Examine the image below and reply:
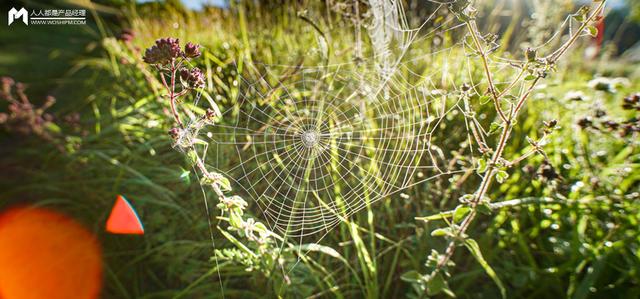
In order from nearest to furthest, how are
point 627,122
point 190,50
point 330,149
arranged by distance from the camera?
point 190,50 → point 627,122 → point 330,149

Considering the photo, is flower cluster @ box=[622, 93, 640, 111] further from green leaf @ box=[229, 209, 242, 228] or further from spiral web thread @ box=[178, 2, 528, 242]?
green leaf @ box=[229, 209, 242, 228]

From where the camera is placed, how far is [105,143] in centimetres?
258

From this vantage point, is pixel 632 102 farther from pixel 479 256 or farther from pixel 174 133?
pixel 174 133

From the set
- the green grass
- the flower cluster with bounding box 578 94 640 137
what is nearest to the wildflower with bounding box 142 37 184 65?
the green grass

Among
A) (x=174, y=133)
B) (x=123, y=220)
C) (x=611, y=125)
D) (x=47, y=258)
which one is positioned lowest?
(x=47, y=258)

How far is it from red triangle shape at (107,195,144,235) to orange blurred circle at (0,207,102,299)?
105mm

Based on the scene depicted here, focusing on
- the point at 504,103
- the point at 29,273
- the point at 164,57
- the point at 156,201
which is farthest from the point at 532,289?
the point at 29,273

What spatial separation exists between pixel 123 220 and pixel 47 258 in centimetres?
36

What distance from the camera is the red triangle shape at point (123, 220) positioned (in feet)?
6.82

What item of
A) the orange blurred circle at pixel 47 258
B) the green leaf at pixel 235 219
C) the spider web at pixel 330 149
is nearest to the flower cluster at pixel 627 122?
the spider web at pixel 330 149

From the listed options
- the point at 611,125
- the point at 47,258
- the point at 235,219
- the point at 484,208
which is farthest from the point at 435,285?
the point at 47,258

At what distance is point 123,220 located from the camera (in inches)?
83.7

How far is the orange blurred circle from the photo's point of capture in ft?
6.17

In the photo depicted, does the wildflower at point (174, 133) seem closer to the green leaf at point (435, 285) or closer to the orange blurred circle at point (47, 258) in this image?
the green leaf at point (435, 285)
